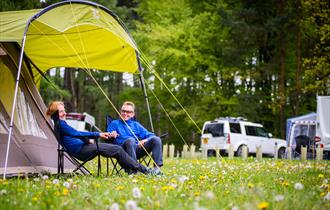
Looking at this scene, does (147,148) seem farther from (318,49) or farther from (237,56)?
(318,49)

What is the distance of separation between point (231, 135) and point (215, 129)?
0.66 m

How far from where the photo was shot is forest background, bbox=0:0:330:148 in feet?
69.3

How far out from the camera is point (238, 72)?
2236cm

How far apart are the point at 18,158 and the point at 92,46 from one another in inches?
107

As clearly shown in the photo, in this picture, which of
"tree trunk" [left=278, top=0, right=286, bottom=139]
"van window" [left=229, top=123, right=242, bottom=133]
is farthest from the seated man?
"tree trunk" [left=278, top=0, right=286, bottom=139]

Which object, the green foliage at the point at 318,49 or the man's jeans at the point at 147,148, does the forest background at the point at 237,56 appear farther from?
the man's jeans at the point at 147,148

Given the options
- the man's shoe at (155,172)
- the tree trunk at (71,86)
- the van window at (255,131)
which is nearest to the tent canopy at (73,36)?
the man's shoe at (155,172)

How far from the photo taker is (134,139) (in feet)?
23.6

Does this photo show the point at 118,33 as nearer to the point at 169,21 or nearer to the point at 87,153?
the point at 87,153

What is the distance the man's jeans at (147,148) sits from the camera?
6.96m

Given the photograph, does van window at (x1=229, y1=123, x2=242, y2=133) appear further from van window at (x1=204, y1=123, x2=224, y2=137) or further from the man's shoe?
the man's shoe

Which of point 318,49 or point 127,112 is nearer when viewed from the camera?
point 127,112

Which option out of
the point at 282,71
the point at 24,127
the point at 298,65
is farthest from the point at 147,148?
the point at 298,65

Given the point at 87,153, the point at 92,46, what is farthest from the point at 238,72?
the point at 87,153
